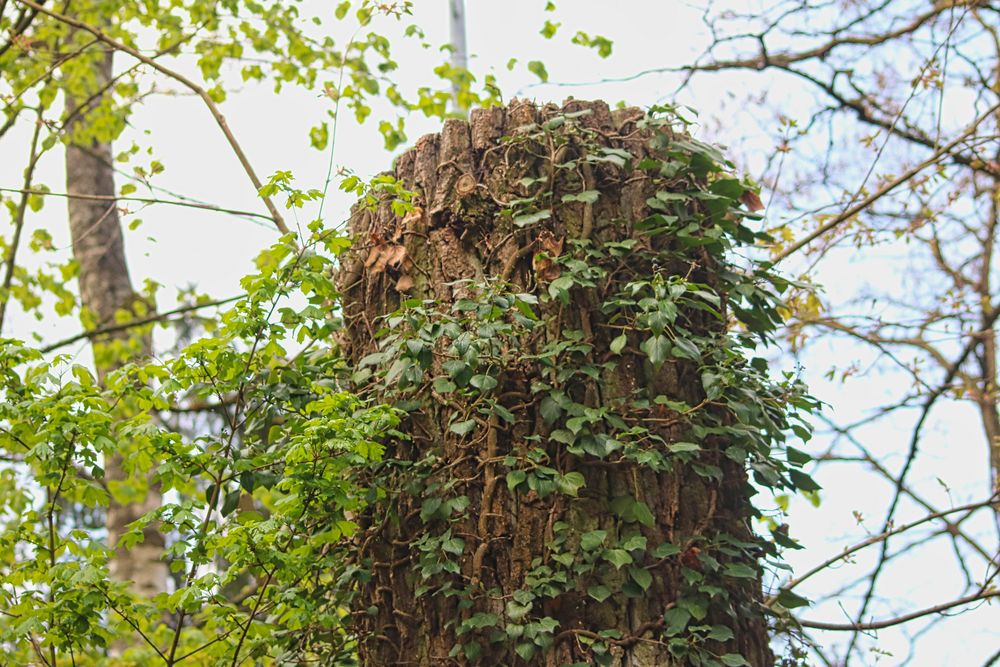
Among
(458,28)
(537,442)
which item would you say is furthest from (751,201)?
(458,28)

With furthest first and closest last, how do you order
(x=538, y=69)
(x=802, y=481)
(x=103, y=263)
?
(x=103, y=263) < (x=538, y=69) < (x=802, y=481)

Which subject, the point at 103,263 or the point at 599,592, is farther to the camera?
the point at 103,263

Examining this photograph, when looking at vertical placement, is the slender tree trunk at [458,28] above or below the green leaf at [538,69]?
above

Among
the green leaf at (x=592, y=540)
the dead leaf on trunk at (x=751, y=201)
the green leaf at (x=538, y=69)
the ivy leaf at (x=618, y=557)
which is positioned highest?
the green leaf at (x=538, y=69)

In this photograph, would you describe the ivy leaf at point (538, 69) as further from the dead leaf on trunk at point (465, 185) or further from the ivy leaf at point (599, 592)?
the ivy leaf at point (599, 592)

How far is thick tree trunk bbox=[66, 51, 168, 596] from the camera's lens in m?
7.79

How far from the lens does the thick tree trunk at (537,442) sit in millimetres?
2949

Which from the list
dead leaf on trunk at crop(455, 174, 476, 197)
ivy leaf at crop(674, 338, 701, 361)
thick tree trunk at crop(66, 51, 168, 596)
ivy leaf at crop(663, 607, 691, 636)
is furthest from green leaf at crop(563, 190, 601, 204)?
thick tree trunk at crop(66, 51, 168, 596)

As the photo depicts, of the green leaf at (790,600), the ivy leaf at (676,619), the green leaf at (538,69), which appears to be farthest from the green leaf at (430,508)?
the green leaf at (538,69)

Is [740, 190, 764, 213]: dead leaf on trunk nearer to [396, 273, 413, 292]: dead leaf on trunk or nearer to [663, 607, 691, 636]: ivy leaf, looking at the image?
[396, 273, 413, 292]: dead leaf on trunk

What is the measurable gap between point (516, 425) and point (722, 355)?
2.35 ft

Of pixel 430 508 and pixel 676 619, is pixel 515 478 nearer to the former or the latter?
pixel 430 508

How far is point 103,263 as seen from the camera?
891 centimetres

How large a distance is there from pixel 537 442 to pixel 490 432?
153 millimetres
